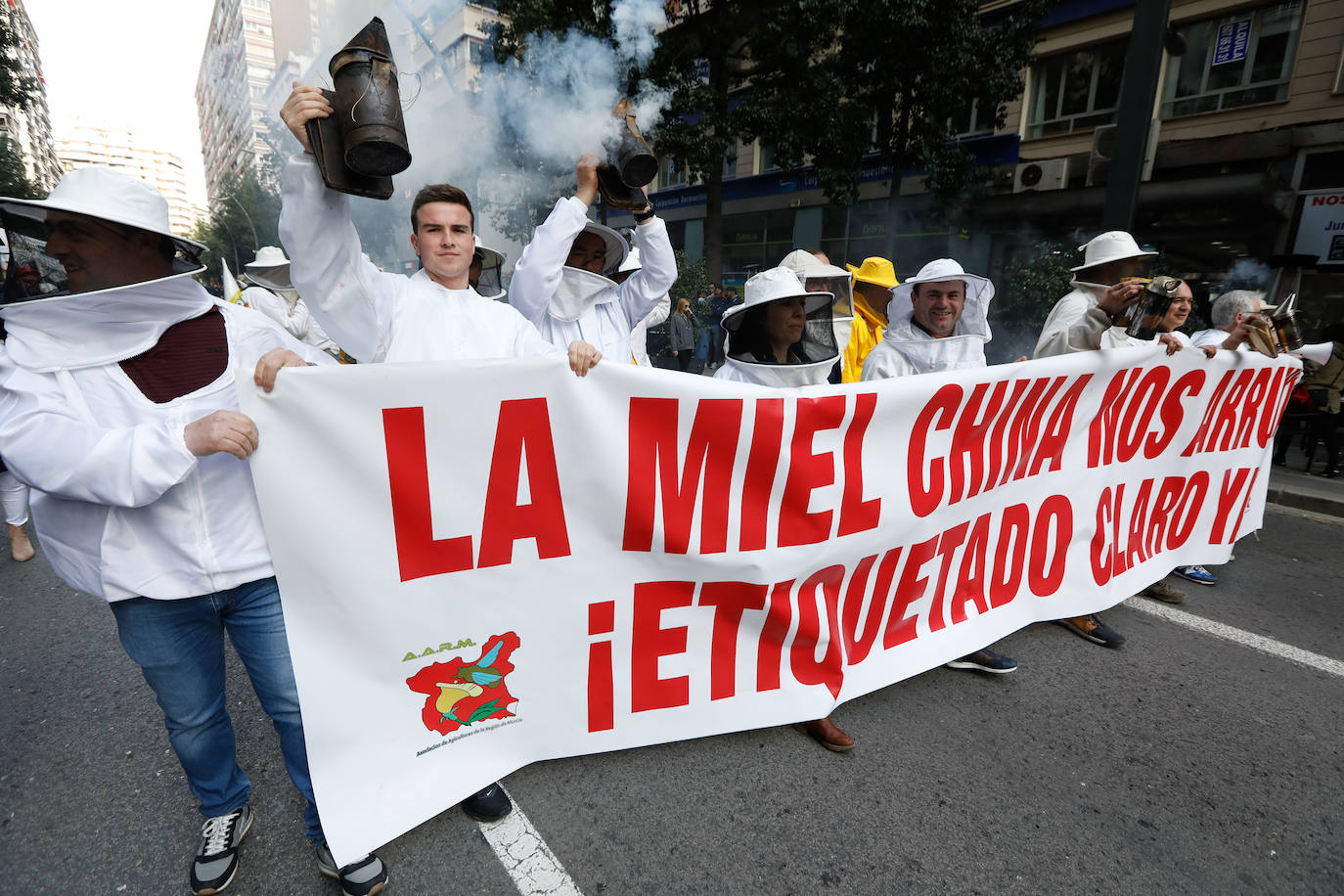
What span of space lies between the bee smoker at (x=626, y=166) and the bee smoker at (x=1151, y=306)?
2.32 m

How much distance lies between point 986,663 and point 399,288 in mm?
2711

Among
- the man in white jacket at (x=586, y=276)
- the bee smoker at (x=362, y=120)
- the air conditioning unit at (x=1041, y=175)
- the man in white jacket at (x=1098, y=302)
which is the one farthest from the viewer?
the air conditioning unit at (x=1041, y=175)

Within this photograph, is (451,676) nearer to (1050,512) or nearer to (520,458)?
(520,458)

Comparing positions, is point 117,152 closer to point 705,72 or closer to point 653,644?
point 705,72

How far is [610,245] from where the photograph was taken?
3.52 meters

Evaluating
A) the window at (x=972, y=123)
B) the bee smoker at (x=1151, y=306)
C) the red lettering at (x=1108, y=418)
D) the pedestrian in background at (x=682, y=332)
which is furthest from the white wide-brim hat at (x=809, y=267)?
the window at (x=972, y=123)

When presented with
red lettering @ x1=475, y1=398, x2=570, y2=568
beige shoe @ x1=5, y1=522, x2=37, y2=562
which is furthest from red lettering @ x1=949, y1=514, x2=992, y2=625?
beige shoe @ x1=5, y1=522, x2=37, y2=562

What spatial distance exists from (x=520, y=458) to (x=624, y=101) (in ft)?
5.09

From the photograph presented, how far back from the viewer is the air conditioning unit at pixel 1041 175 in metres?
13.5

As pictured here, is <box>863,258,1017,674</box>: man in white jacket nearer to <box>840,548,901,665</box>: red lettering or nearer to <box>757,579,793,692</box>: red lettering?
<box>840,548,901,665</box>: red lettering

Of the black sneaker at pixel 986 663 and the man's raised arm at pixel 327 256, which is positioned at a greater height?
the man's raised arm at pixel 327 256

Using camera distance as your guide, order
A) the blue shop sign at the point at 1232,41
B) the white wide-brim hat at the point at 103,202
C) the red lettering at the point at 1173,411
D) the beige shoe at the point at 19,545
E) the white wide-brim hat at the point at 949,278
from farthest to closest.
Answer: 1. the blue shop sign at the point at 1232,41
2. the beige shoe at the point at 19,545
3. the red lettering at the point at 1173,411
4. the white wide-brim hat at the point at 949,278
5. the white wide-brim hat at the point at 103,202

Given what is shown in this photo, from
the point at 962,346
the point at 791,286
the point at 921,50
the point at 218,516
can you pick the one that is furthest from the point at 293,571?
the point at 921,50

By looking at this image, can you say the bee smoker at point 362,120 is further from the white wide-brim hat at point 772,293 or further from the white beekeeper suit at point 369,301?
the white wide-brim hat at point 772,293
